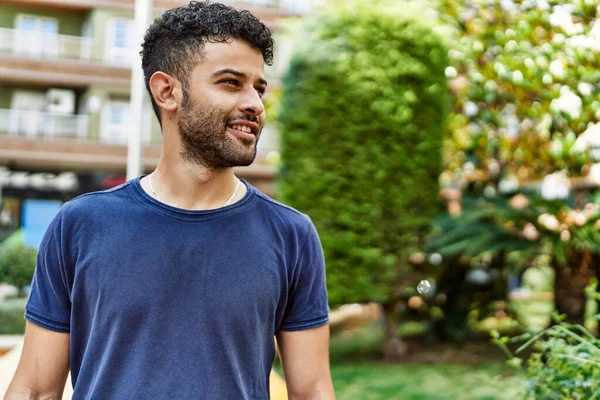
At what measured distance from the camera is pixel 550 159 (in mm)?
7641

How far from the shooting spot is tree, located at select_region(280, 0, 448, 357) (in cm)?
738

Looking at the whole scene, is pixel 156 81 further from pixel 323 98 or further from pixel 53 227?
pixel 323 98

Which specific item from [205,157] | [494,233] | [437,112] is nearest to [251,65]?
[205,157]

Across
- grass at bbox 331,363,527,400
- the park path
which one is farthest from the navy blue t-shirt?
grass at bbox 331,363,527,400

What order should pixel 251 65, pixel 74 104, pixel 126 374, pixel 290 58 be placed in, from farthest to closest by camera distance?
pixel 74 104 → pixel 290 58 → pixel 251 65 → pixel 126 374

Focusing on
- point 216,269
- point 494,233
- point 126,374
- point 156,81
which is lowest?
point 494,233

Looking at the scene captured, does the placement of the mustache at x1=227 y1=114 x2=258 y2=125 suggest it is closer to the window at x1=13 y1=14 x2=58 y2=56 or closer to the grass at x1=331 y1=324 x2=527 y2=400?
the grass at x1=331 y1=324 x2=527 y2=400

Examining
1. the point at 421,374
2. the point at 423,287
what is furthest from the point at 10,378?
the point at 423,287

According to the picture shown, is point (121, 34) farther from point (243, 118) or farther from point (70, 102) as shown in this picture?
point (243, 118)

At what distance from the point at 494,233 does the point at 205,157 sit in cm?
571

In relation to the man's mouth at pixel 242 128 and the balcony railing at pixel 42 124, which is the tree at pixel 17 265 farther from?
the balcony railing at pixel 42 124

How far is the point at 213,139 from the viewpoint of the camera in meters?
1.59

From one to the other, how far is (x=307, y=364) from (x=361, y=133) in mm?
5937

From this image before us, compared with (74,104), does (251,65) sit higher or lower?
higher
